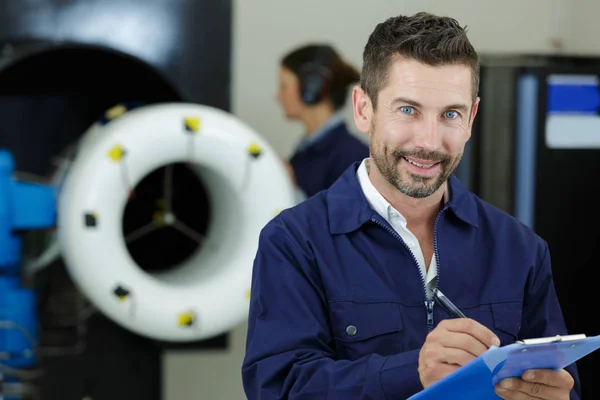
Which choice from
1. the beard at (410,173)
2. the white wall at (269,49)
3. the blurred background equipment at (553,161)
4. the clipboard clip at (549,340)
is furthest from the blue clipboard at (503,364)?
the white wall at (269,49)

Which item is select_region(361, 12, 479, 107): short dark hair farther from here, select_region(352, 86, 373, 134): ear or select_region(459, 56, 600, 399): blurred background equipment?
select_region(459, 56, 600, 399): blurred background equipment

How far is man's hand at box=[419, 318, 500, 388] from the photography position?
1.35 m

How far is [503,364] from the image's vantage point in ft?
4.34

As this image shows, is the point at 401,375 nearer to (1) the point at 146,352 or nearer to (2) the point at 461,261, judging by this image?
(2) the point at 461,261

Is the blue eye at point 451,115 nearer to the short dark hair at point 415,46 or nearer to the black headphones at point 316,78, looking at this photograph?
the short dark hair at point 415,46

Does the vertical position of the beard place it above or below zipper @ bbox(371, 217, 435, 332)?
above

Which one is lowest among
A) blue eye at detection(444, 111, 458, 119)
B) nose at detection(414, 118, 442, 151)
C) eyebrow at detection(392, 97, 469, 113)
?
nose at detection(414, 118, 442, 151)

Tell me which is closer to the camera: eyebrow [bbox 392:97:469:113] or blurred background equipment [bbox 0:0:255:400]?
eyebrow [bbox 392:97:469:113]

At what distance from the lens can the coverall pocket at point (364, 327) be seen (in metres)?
1.55

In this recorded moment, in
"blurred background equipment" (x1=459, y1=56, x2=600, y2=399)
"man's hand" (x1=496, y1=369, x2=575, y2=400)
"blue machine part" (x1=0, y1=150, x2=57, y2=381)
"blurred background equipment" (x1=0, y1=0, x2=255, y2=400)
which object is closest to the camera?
"man's hand" (x1=496, y1=369, x2=575, y2=400)

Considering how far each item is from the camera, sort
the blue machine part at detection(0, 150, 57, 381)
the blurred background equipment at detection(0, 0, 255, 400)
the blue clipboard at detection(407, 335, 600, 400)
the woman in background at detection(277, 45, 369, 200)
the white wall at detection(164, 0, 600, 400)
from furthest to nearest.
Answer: the white wall at detection(164, 0, 600, 400)
the woman in background at detection(277, 45, 369, 200)
the blurred background equipment at detection(0, 0, 255, 400)
the blue machine part at detection(0, 150, 57, 381)
the blue clipboard at detection(407, 335, 600, 400)

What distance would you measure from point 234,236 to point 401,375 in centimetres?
205

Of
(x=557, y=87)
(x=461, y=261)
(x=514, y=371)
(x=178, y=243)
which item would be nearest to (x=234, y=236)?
(x=178, y=243)

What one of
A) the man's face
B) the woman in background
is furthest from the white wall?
the man's face
